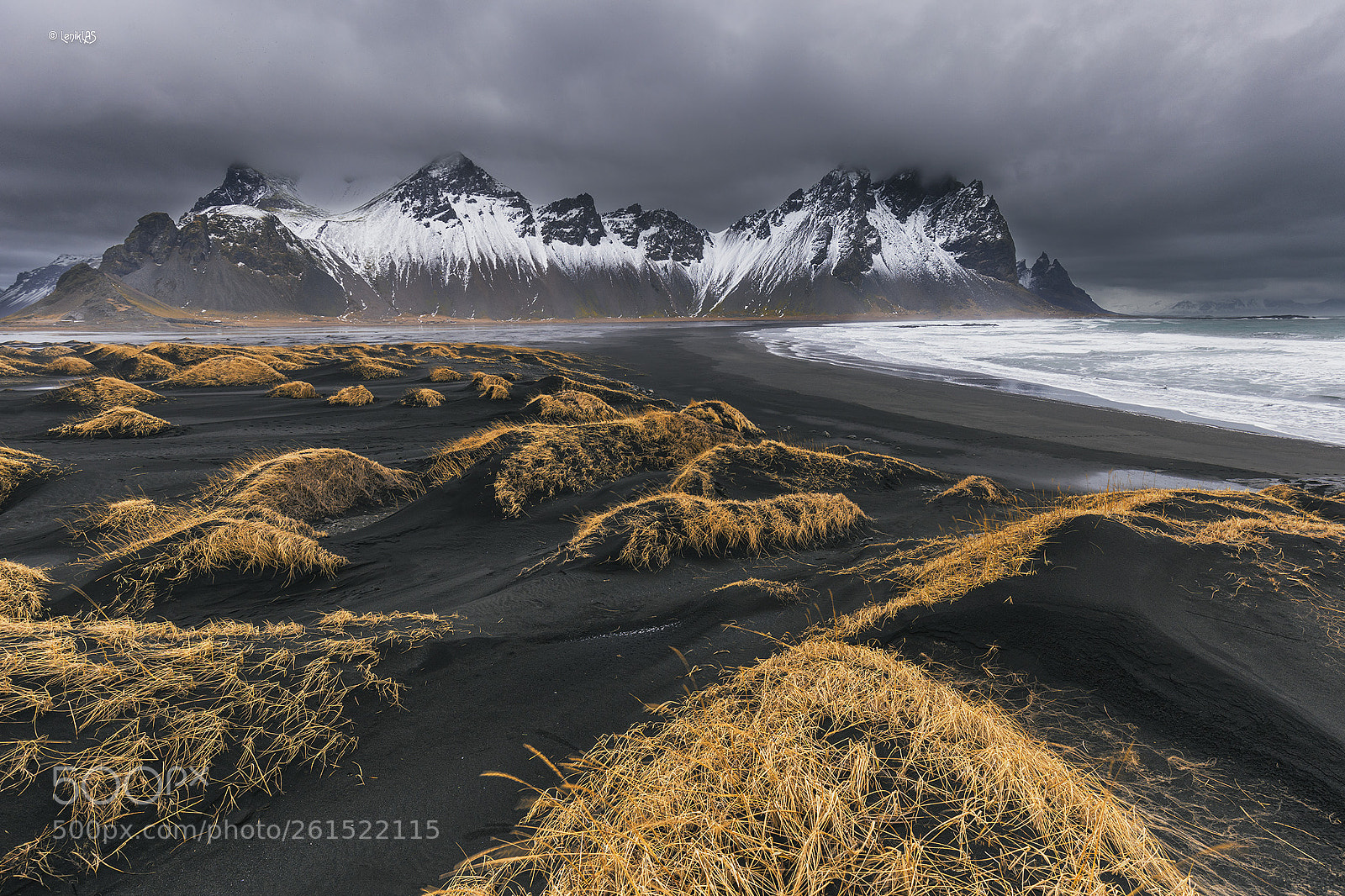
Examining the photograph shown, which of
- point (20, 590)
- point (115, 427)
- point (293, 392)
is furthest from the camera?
point (293, 392)

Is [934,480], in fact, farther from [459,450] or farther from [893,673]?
[459,450]

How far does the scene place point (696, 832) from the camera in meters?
2.01

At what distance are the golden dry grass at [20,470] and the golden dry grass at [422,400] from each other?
24.1 ft

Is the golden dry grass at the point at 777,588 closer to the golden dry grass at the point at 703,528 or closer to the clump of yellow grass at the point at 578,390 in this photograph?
the golden dry grass at the point at 703,528

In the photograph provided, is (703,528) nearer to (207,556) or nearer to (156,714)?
(156,714)

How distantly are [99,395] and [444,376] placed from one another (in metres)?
9.32

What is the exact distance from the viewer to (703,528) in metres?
5.73

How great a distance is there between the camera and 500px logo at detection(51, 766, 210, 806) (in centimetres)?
215

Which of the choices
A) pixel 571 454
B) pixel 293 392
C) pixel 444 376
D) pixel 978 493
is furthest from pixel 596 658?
pixel 444 376

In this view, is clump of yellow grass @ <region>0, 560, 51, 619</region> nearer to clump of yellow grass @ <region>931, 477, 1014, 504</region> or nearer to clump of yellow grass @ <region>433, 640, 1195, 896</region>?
clump of yellow grass @ <region>433, 640, 1195, 896</region>

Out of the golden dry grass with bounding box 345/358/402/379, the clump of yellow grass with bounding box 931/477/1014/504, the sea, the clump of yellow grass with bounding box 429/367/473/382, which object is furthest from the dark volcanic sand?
the sea

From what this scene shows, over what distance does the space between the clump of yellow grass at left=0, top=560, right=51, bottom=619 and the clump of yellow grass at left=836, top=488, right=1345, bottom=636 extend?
21.1 ft

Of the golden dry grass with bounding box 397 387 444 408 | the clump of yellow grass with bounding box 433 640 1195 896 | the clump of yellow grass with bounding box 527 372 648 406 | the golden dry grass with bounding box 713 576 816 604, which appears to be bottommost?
the golden dry grass with bounding box 713 576 816 604

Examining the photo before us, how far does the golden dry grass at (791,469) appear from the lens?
7.94m
